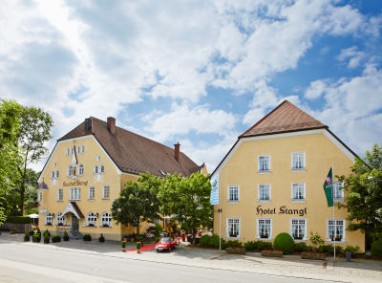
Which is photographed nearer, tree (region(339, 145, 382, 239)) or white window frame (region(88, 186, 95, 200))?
tree (region(339, 145, 382, 239))

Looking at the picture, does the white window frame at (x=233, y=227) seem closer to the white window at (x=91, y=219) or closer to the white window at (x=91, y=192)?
the white window at (x=91, y=219)

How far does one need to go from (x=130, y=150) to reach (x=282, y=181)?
74.6 ft

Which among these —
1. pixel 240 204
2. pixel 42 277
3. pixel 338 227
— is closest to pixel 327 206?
pixel 338 227

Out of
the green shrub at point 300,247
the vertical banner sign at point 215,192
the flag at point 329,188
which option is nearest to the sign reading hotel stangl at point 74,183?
the vertical banner sign at point 215,192

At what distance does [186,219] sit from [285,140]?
1155cm

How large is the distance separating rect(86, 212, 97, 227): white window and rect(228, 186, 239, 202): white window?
17.7m

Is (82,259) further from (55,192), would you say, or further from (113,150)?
(55,192)

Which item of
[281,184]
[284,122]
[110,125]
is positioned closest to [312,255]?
[281,184]

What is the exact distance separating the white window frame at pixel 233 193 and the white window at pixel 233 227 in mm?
1784

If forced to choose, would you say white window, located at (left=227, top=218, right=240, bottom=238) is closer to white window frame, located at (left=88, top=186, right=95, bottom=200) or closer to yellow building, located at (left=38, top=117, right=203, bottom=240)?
yellow building, located at (left=38, top=117, right=203, bottom=240)

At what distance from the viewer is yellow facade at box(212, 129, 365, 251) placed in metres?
29.4

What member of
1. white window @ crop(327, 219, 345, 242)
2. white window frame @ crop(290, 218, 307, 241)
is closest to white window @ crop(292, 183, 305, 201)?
white window frame @ crop(290, 218, 307, 241)

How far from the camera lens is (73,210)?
143 feet

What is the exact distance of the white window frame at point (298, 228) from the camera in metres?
30.0
